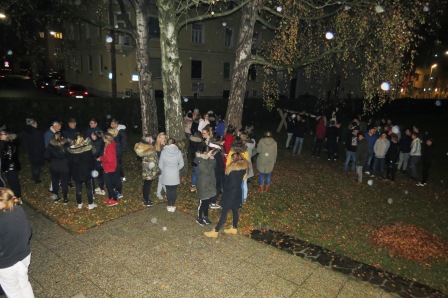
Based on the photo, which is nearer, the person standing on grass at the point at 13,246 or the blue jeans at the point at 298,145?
the person standing on grass at the point at 13,246

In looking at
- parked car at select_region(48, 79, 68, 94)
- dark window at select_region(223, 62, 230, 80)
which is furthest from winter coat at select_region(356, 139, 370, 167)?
parked car at select_region(48, 79, 68, 94)

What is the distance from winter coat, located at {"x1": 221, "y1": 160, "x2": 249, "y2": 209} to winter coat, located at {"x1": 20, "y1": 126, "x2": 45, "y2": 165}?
19.6ft

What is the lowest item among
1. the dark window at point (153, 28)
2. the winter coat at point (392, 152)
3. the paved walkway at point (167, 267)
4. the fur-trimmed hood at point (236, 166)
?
the paved walkway at point (167, 267)

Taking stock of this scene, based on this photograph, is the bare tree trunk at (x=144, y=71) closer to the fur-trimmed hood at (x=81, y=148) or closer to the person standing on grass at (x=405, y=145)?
the fur-trimmed hood at (x=81, y=148)

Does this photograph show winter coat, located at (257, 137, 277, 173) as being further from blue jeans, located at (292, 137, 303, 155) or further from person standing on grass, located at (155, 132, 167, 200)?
blue jeans, located at (292, 137, 303, 155)

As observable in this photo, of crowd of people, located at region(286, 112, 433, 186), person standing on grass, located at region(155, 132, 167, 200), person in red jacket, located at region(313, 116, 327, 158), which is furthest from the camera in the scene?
person in red jacket, located at region(313, 116, 327, 158)

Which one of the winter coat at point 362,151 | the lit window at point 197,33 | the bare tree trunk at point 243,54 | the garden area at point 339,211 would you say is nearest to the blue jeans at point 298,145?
the garden area at point 339,211

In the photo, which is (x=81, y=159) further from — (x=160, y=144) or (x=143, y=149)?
(x=160, y=144)

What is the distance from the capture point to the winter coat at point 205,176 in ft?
22.9

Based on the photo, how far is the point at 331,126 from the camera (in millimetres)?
13805

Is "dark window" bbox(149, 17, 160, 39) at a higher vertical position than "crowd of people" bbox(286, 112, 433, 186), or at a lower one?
higher

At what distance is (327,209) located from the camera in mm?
9109

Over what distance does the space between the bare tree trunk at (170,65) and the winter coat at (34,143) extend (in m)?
3.75

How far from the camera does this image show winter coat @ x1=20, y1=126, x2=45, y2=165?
888cm
